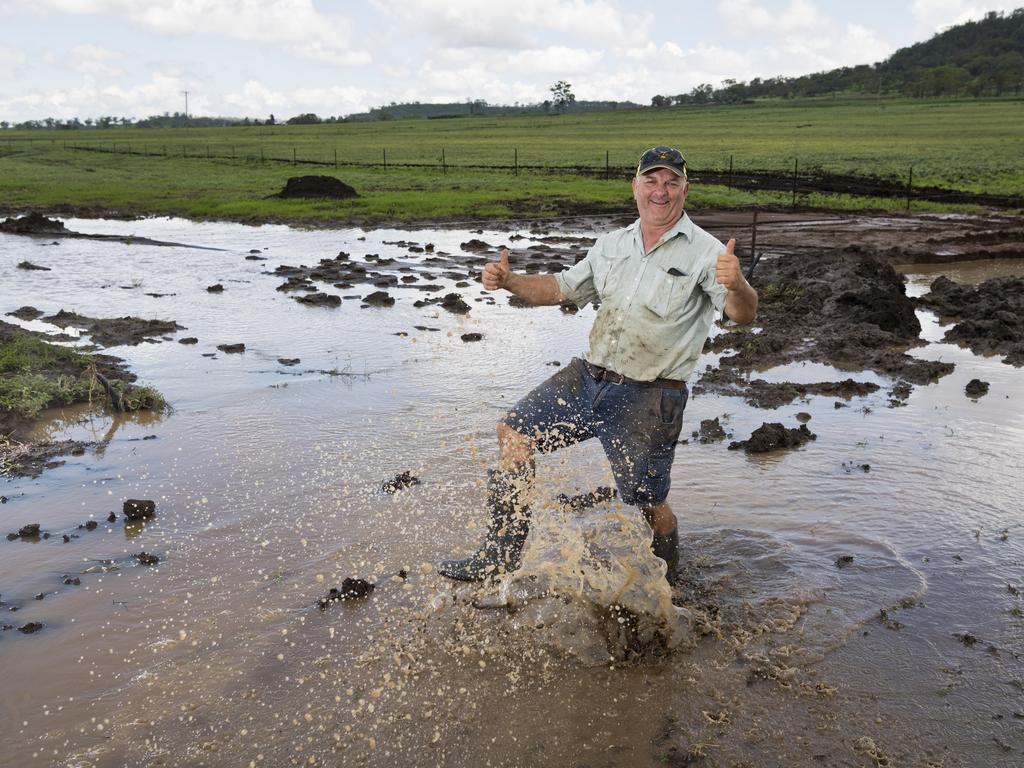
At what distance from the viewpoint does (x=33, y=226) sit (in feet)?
81.7

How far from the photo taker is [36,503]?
6.52 meters

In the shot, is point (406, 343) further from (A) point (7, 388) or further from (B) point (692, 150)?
(B) point (692, 150)

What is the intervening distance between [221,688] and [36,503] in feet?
10.0

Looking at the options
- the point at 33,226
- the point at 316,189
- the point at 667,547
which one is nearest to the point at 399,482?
the point at 667,547

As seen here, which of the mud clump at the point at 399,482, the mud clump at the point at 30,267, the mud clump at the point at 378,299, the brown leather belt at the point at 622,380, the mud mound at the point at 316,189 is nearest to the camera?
the brown leather belt at the point at 622,380

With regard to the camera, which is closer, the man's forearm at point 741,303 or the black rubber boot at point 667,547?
the man's forearm at point 741,303

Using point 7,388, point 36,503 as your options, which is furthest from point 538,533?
point 7,388

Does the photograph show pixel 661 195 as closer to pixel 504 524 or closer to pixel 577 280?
pixel 577 280

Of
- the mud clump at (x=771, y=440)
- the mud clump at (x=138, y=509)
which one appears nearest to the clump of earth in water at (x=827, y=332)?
the mud clump at (x=771, y=440)

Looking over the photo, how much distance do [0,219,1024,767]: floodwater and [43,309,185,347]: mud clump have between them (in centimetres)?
280

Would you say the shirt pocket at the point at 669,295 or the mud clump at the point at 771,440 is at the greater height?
the shirt pocket at the point at 669,295

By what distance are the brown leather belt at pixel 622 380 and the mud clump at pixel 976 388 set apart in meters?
5.99

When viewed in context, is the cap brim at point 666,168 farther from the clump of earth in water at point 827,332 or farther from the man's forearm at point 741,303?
the clump of earth in water at point 827,332

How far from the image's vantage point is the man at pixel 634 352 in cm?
447
